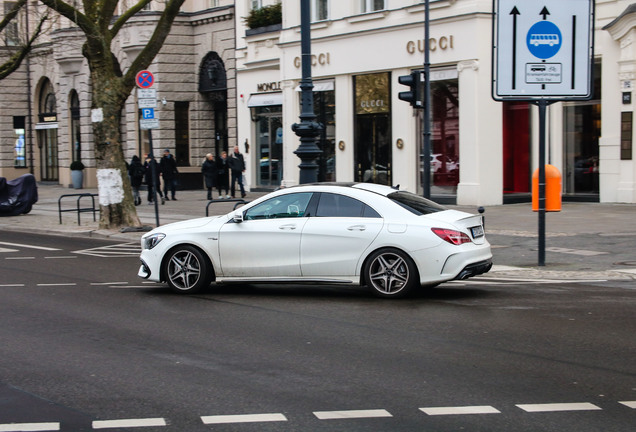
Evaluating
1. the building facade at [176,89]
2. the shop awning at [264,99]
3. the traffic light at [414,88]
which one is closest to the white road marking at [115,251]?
the traffic light at [414,88]

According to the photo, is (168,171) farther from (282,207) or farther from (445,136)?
(282,207)

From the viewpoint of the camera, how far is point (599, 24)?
2339 centimetres

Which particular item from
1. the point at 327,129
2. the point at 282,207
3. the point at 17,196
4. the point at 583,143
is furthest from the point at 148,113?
the point at 583,143

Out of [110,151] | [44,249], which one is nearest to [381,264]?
[44,249]

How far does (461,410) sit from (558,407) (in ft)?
2.09

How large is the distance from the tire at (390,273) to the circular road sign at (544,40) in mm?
4639

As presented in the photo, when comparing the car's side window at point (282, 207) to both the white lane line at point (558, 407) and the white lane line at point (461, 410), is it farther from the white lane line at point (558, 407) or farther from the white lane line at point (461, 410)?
the white lane line at point (558, 407)

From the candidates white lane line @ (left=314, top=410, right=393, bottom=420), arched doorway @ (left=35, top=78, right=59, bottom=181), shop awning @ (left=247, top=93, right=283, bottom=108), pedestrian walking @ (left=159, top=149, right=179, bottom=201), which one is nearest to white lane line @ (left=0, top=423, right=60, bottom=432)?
white lane line @ (left=314, top=410, right=393, bottom=420)

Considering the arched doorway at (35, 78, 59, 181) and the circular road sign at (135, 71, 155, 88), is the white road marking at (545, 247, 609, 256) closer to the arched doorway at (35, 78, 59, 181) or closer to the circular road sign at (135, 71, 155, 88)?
the circular road sign at (135, 71, 155, 88)

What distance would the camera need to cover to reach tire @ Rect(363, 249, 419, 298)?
10688 millimetres

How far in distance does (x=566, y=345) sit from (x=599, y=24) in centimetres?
1717

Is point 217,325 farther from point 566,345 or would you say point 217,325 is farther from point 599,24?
point 599,24

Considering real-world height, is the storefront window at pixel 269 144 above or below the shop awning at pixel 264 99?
below

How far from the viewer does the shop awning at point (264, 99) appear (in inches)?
1267
